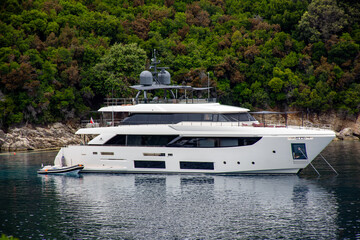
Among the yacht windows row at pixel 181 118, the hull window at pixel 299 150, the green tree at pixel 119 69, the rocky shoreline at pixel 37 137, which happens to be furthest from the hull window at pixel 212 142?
the green tree at pixel 119 69

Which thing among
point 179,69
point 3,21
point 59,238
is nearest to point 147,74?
point 59,238

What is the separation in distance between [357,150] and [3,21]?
2253 inches

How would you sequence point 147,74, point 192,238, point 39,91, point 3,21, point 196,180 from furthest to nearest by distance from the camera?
1. point 3,21
2. point 39,91
3. point 147,74
4. point 196,180
5. point 192,238

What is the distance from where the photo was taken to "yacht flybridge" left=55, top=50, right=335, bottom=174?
44438mm

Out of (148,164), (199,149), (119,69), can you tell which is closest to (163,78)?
(148,164)

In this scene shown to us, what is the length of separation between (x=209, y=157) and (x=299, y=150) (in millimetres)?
7799

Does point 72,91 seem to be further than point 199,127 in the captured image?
Yes

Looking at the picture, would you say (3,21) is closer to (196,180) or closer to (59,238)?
(196,180)

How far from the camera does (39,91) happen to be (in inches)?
3007

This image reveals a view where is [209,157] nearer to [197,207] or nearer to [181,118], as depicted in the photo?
[181,118]

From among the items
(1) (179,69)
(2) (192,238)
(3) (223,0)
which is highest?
(3) (223,0)

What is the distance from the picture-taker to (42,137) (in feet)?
240

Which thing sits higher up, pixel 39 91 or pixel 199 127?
pixel 39 91

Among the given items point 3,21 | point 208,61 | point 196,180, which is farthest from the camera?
point 208,61
